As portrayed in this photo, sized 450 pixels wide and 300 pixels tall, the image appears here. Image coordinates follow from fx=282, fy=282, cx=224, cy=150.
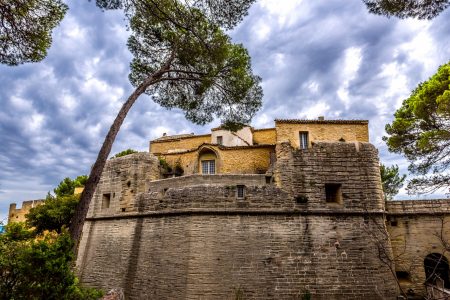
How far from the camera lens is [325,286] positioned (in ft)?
29.3

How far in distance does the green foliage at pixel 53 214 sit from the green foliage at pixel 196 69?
13.4m

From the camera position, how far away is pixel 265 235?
31.0ft

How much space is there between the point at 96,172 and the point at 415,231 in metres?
11.1

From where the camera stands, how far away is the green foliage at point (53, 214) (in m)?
19.2

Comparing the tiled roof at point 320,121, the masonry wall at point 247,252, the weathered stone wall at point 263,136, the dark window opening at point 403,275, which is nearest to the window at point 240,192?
the masonry wall at point 247,252

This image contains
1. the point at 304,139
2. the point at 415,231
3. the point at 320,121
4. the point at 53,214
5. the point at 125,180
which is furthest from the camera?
the point at 53,214

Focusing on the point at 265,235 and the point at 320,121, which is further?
the point at 320,121

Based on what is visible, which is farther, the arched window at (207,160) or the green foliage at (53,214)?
the green foliage at (53,214)

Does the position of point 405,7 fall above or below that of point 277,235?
above

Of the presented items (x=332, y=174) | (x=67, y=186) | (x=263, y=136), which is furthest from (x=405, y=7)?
(x=67, y=186)

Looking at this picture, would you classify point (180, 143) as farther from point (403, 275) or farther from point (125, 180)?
point (403, 275)

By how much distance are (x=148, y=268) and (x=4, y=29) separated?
8.19 metres

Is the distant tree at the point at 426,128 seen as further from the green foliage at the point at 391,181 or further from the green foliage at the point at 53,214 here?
the green foliage at the point at 53,214

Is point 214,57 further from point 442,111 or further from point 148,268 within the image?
point 442,111
